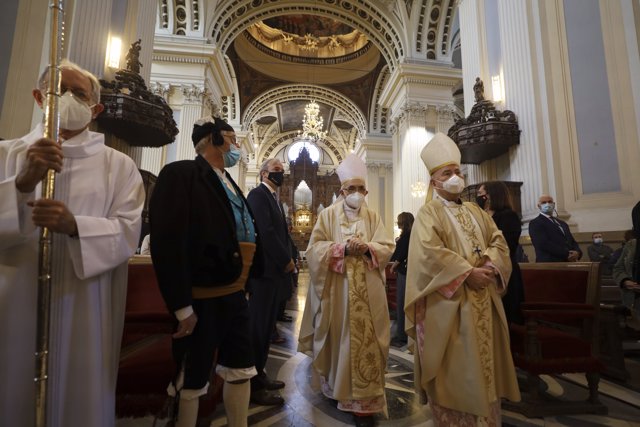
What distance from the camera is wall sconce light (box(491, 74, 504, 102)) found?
597 cm

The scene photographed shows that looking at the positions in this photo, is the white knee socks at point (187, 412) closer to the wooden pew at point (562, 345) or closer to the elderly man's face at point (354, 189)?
the elderly man's face at point (354, 189)

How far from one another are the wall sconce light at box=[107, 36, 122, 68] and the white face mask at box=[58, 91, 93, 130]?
13.0ft

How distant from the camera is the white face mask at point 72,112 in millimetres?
1290

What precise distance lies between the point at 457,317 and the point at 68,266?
180 centimetres

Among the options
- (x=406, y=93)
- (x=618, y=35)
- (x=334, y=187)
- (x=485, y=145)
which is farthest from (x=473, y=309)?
(x=334, y=187)

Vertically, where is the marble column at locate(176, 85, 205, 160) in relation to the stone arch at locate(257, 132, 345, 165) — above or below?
below

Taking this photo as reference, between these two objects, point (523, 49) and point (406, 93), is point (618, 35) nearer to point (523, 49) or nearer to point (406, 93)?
point (523, 49)

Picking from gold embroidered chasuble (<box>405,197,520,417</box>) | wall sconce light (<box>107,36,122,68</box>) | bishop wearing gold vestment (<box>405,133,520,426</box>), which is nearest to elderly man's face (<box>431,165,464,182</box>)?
bishop wearing gold vestment (<box>405,133,520,426</box>)

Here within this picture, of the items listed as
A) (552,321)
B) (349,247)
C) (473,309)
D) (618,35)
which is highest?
(618,35)

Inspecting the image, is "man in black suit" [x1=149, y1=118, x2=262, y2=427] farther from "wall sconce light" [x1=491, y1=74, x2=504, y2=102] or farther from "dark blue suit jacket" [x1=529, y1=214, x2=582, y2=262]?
"wall sconce light" [x1=491, y1=74, x2=504, y2=102]

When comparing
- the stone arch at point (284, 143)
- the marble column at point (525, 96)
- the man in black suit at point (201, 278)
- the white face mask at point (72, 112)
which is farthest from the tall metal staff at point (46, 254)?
the stone arch at point (284, 143)

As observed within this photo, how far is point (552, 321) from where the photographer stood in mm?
2754

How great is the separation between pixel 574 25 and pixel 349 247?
540 centimetres

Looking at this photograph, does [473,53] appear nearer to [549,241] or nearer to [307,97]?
[549,241]
